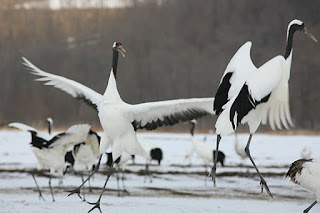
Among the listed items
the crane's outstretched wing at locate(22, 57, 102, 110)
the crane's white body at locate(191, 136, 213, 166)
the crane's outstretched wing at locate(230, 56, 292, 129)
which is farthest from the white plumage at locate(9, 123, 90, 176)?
the crane's white body at locate(191, 136, 213, 166)

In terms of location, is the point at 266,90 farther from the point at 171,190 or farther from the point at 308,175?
the point at 171,190

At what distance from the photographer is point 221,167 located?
1277 cm

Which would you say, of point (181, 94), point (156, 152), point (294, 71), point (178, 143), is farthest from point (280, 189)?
point (294, 71)

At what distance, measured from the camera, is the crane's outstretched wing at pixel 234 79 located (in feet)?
19.4

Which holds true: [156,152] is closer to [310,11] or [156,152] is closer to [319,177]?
[319,177]

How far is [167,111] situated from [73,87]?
144 cm

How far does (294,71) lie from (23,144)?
99.3 feet

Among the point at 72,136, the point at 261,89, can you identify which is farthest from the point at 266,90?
the point at 72,136

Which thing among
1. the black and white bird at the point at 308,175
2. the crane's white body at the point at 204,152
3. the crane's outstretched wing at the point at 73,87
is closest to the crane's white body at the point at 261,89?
the black and white bird at the point at 308,175

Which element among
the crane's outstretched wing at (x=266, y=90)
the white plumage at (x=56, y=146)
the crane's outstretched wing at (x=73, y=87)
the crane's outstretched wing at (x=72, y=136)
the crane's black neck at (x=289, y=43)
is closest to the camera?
the crane's outstretched wing at (x=266, y=90)

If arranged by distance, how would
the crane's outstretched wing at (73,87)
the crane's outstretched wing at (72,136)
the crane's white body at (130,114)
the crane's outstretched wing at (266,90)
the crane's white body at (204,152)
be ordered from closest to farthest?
1. the crane's outstretched wing at (266,90)
2. the crane's white body at (130,114)
3. the crane's outstretched wing at (73,87)
4. the crane's outstretched wing at (72,136)
5. the crane's white body at (204,152)

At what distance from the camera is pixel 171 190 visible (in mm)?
8930

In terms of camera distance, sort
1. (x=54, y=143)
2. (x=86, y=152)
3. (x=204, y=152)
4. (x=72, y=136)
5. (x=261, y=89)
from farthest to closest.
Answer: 1. (x=204, y=152)
2. (x=86, y=152)
3. (x=54, y=143)
4. (x=72, y=136)
5. (x=261, y=89)

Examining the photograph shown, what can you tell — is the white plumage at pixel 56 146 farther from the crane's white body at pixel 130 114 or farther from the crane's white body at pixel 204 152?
the crane's white body at pixel 204 152
